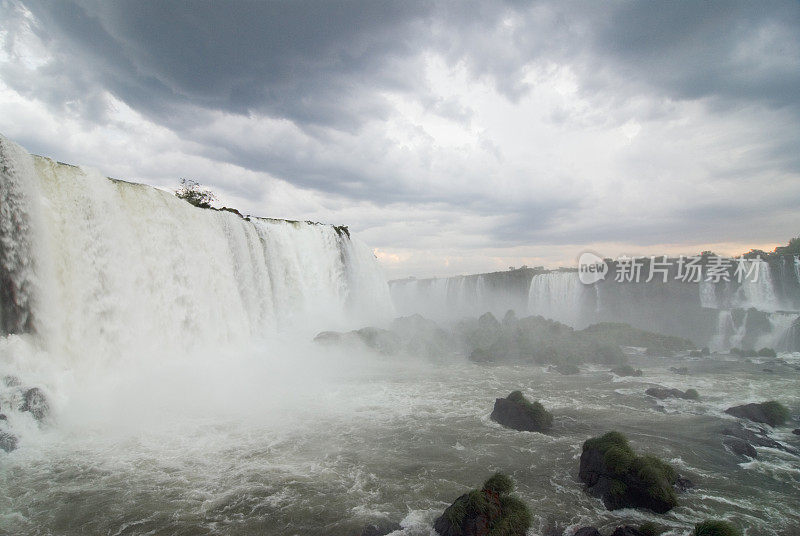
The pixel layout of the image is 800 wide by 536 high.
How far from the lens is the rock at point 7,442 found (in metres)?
10.0

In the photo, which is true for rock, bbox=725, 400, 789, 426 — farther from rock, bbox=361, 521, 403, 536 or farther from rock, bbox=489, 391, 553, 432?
rock, bbox=361, 521, 403, 536

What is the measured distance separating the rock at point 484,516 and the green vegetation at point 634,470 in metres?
2.54

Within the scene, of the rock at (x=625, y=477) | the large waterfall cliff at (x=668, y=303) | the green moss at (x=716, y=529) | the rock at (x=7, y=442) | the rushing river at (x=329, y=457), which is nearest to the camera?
the green moss at (x=716, y=529)

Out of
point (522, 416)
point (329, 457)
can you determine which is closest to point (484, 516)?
point (329, 457)

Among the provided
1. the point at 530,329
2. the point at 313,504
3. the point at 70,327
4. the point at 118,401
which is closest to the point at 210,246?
the point at 70,327

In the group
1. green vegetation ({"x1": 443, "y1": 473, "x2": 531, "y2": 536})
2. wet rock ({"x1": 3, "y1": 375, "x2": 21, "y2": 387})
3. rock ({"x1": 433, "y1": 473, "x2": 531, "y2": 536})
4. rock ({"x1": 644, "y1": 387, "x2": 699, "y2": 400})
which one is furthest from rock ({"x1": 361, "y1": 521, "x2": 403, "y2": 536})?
rock ({"x1": 644, "y1": 387, "x2": 699, "y2": 400})

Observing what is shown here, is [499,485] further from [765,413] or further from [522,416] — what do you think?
[765,413]

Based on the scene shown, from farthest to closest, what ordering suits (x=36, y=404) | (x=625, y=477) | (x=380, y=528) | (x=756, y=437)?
(x=756, y=437), (x=36, y=404), (x=625, y=477), (x=380, y=528)

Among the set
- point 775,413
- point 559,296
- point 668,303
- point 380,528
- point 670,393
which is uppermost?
point 559,296

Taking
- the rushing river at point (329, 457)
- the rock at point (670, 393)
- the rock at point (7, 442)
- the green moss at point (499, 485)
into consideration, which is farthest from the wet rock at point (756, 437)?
the rock at point (7, 442)

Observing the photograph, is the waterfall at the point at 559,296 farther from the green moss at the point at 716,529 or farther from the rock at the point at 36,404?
the rock at the point at 36,404

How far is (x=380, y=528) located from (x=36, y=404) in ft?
37.2

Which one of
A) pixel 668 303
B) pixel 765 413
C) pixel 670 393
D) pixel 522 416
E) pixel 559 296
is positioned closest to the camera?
pixel 522 416

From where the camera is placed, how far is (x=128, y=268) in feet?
54.2
